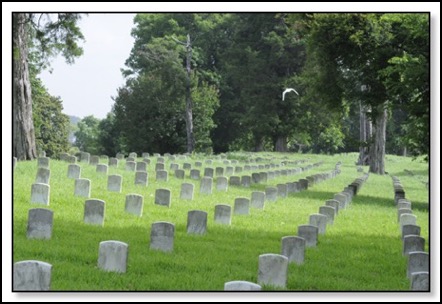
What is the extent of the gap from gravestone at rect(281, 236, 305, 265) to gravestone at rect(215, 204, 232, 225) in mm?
2358

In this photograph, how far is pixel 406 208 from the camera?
471 inches

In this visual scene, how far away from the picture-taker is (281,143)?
10.2m

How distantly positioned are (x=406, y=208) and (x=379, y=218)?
2.33 ft

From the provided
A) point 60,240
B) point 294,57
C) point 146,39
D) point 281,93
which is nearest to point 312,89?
point 294,57

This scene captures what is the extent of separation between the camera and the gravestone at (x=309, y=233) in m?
9.41

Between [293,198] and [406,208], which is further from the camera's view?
[293,198]

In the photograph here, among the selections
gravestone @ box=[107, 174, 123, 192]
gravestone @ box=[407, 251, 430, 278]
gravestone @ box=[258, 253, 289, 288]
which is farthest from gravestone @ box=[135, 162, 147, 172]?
gravestone @ box=[407, 251, 430, 278]

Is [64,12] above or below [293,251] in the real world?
above

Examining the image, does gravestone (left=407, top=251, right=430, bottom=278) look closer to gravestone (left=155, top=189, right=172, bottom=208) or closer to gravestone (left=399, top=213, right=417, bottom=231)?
gravestone (left=399, top=213, right=417, bottom=231)

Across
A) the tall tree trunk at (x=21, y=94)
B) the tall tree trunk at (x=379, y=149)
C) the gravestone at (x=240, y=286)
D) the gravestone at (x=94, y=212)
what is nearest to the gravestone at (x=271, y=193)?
the gravestone at (x=94, y=212)

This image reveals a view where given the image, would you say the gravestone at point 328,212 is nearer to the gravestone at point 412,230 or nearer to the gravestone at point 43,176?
the gravestone at point 412,230

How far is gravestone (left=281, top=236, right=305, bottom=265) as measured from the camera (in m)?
8.47

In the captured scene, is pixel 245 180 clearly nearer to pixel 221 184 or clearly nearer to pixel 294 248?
pixel 221 184

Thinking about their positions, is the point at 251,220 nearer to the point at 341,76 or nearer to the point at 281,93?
the point at 281,93
